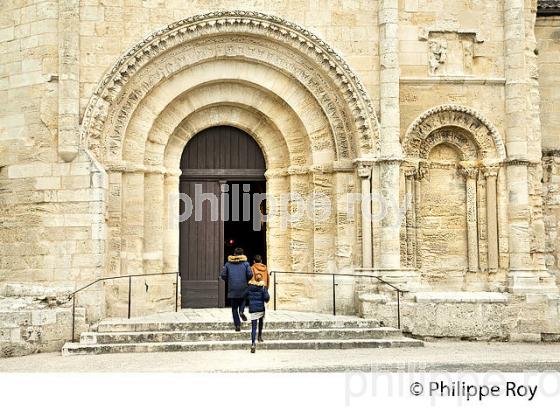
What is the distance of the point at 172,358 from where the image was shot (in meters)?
11.8

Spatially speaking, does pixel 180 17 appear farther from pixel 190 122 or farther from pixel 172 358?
pixel 172 358

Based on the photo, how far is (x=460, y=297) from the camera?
14.3 metres

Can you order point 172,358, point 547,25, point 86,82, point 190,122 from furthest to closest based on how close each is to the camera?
point 547,25, point 190,122, point 86,82, point 172,358

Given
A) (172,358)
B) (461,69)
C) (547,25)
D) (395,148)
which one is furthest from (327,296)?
(547,25)

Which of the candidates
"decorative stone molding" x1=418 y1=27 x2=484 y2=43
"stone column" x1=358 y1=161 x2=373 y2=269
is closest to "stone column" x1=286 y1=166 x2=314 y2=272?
"stone column" x1=358 y1=161 x2=373 y2=269

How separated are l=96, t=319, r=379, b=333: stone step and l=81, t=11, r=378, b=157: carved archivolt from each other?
345 centimetres

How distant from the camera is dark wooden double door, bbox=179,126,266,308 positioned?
51.9 feet

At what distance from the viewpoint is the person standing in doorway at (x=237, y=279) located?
1265 centimetres

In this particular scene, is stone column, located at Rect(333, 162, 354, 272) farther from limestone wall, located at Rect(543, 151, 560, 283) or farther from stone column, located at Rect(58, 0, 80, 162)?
stone column, located at Rect(58, 0, 80, 162)

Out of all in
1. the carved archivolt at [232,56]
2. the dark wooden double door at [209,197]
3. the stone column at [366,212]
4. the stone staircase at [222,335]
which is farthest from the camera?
the dark wooden double door at [209,197]

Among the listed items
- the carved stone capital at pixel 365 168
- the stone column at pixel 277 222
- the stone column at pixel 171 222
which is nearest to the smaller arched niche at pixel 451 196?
the carved stone capital at pixel 365 168

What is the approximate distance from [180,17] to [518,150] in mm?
7286

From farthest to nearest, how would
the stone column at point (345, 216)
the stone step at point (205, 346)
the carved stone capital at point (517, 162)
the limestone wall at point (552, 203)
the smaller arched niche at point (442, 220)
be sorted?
the limestone wall at point (552, 203), the smaller arched niche at point (442, 220), the stone column at point (345, 216), the carved stone capital at point (517, 162), the stone step at point (205, 346)

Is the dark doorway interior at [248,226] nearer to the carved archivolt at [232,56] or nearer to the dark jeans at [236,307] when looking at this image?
the carved archivolt at [232,56]
